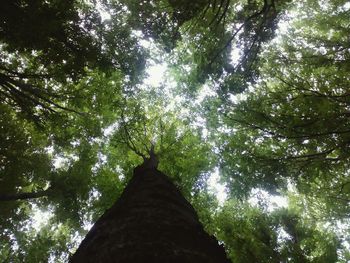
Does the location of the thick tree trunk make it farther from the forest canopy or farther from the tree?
the forest canopy

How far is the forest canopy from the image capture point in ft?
25.1

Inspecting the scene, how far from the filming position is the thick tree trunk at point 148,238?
1984mm

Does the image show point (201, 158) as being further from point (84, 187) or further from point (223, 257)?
point (223, 257)

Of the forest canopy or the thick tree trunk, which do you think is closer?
the thick tree trunk

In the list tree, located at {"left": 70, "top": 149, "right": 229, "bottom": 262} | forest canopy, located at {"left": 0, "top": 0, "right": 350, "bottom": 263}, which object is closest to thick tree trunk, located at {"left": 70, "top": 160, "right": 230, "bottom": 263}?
tree, located at {"left": 70, "top": 149, "right": 229, "bottom": 262}

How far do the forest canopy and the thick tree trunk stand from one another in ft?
12.5

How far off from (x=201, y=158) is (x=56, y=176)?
5893mm

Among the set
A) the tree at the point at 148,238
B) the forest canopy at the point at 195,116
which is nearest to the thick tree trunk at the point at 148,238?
the tree at the point at 148,238

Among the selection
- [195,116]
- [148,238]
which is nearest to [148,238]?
[148,238]

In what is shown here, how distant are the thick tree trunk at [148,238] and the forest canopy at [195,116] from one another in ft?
12.5

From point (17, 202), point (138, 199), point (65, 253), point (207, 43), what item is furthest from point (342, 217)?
point (17, 202)

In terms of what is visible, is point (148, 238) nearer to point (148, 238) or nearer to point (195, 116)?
point (148, 238)

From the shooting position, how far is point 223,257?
2381mm

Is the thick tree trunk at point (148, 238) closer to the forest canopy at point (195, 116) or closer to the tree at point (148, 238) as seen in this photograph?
the tree at point (148, 238)
